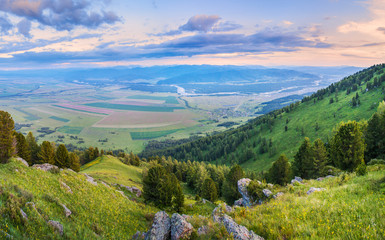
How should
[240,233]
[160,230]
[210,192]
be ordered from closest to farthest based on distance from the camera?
[240,233]
[160,230]
[210,192]

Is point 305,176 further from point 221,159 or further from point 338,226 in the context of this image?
point 221,159

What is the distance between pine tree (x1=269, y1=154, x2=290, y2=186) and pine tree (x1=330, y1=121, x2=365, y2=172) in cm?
1190

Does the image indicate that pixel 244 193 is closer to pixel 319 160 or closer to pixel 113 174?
pixel 319 160

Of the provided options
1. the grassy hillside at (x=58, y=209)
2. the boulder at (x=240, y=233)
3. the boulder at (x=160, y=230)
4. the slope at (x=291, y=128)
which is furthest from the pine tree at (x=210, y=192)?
the slope at (x=291, y=128)

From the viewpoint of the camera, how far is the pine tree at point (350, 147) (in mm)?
37188

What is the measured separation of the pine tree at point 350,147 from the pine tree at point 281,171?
11.9 metres

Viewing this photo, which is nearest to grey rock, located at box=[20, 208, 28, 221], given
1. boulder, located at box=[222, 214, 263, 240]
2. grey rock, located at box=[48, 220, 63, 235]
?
grey rock, located at box=[48, 220, 63, 235]

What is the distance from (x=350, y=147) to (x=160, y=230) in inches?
1633

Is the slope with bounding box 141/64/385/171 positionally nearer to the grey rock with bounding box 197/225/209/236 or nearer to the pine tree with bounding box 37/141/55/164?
the pine tree with bounding box 37/141/55/164

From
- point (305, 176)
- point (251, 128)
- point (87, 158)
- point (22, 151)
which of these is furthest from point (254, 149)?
point (22, 151)

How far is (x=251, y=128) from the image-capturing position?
18888 cm

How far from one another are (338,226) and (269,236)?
379 centimetres

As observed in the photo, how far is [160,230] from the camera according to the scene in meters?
15.1

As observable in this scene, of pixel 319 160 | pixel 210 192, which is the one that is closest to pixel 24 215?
pixel 210 192
